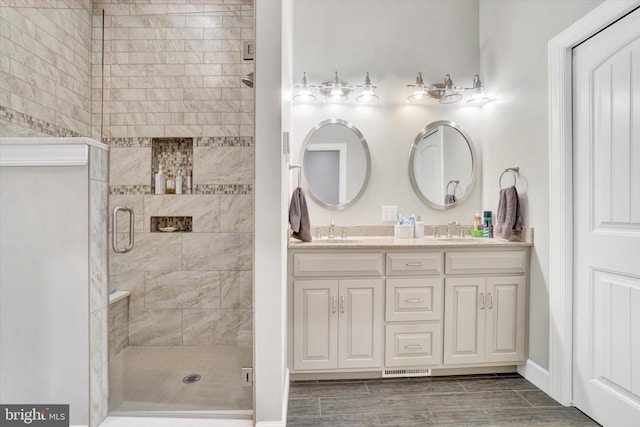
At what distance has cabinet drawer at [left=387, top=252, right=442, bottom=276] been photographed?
7.23ft

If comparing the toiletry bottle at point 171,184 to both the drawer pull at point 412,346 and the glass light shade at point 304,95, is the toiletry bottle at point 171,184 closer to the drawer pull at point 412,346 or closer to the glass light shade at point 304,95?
the glass light shade at point 304,95

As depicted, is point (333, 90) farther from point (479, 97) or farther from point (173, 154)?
point (173, 154)

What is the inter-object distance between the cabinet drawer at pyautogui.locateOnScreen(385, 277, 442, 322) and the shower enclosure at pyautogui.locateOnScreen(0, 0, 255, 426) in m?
1.01

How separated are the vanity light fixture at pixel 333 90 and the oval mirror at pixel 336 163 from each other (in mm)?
201

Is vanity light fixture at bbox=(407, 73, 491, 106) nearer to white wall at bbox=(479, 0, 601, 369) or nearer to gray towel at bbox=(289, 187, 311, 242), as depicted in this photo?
white wall at bbox=(479, 0, 601, 369)

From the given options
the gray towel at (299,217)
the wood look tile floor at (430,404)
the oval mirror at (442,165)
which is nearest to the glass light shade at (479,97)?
the oval mirror at (442,165)

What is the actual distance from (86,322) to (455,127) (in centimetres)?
286

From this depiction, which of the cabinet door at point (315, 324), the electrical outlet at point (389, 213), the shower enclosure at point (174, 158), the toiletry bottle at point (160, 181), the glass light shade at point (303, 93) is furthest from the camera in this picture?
the electrical outlet at point (389, 213)

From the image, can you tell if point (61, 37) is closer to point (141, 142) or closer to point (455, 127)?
point (141, 142)

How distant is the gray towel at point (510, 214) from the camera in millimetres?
2299

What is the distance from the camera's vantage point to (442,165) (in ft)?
9.35

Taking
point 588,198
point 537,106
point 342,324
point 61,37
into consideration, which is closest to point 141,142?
point 61,37

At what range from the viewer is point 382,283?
2.21 meters

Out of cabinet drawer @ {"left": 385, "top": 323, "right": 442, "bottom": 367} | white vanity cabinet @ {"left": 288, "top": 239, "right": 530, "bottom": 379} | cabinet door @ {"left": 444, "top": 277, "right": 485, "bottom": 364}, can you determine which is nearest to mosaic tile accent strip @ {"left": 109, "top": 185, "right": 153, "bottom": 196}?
white vanity cabinet @ {"left": 288, "top": 239, "right": 530, "bottom": 379}
